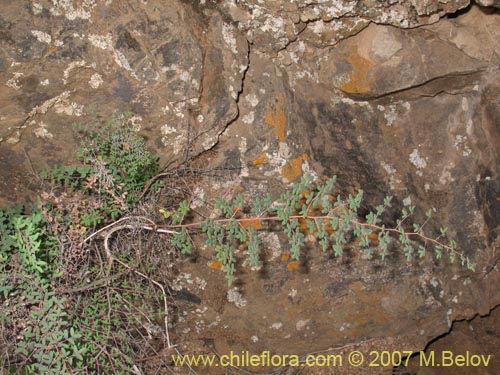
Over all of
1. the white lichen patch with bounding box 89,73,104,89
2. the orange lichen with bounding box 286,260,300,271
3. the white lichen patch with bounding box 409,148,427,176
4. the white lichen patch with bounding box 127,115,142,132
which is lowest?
the orange lichen with bounding box 286,260,300,271

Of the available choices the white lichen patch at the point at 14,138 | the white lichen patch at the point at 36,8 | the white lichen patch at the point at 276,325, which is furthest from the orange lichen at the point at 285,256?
the white lichen patch at the point at 36,8

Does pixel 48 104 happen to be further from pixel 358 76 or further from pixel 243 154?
pixel 358 76

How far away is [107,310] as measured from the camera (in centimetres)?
291

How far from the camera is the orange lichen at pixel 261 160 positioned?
308 centimetres

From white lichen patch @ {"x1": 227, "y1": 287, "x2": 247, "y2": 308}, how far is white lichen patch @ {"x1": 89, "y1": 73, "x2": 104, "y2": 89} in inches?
57.8

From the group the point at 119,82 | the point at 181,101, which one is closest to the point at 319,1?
the point at 181,101

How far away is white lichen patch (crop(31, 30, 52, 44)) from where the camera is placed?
8.33 feet

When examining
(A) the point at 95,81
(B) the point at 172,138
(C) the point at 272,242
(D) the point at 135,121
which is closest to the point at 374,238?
(C) the point at 272,242

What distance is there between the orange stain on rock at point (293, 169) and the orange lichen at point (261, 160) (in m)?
0.13

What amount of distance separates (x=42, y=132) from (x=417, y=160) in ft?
7.81

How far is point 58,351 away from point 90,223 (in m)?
0.70

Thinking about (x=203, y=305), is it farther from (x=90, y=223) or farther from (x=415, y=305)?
(x=415, y=305)

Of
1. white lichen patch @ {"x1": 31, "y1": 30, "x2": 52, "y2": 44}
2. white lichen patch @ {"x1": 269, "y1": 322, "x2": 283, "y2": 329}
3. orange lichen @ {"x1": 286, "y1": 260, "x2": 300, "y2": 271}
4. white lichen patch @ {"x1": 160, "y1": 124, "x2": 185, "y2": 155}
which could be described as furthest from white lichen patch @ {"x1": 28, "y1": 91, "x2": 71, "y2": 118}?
white lichen patch @ {"x1": 269, "y1": 322, "x2": 283, "y2": 329}

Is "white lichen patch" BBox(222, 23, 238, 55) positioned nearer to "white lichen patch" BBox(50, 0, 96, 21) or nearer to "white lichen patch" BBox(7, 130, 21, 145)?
"white lichen patch" BBox(50, 0, 96, 21)
